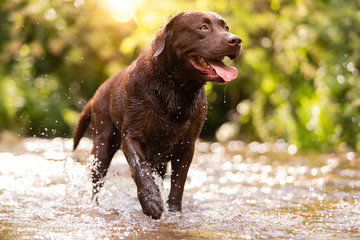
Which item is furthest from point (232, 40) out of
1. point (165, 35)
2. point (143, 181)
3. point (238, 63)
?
point (238, 63)

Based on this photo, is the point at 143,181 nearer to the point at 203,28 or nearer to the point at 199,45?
the point at 199,45

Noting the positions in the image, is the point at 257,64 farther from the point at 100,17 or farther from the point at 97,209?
the point at 97,209

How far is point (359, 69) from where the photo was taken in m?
9.71

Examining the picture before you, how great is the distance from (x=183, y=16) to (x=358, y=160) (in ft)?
16.5

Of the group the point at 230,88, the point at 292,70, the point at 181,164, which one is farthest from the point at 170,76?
the point at 230,88

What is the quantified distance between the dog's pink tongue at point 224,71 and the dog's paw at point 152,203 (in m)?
0.96

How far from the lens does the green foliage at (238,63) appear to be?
9.80 m

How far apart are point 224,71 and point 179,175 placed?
1025 mm

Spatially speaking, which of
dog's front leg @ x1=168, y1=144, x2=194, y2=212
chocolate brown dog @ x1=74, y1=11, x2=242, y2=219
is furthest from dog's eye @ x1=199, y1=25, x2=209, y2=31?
dog's front leg @ x1=168, y1=144, x2=194, y2=212

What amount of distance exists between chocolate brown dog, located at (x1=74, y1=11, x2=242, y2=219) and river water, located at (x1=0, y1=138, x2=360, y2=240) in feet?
1.32

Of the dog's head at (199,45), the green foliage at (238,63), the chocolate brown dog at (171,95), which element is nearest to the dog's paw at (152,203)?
the chocolate brown dog at (171,95)

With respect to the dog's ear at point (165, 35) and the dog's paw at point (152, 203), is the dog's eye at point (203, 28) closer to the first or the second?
the dog's ear at point (165, 35)

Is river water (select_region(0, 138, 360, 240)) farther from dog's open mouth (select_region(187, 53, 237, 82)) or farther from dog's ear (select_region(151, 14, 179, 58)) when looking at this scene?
dog's ear (select_region(151, 14, 179, 58))

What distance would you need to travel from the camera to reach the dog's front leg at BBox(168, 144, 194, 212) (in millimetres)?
4490
